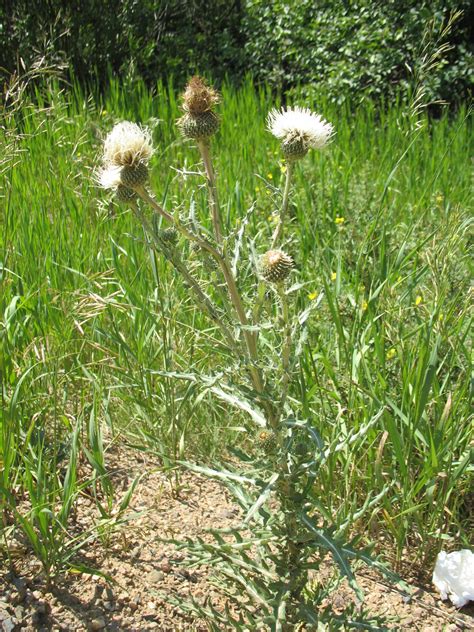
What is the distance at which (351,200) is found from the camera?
3844 mm

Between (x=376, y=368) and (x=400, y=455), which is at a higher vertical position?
(x=376, y=368)

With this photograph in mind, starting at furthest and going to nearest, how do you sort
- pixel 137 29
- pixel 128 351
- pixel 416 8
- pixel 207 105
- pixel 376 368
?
pixel 137 29 < pixel 416 8 < pixel 128 351 < pixel 376 368 < pixel 207 105

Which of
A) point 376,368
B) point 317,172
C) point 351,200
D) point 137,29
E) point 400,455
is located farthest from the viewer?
point 137,29

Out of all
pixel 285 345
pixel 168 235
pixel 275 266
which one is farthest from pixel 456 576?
pixel 168 235

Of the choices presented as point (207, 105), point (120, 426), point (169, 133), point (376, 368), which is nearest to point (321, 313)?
point (376, 368)

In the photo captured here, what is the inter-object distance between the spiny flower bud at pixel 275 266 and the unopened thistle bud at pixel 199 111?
0.31 m

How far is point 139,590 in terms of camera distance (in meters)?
2.11

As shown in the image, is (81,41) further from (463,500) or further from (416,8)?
(463,500)

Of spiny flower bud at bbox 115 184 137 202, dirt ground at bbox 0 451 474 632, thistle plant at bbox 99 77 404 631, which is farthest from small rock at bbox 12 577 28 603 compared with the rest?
spiny flower bud at bbox 115 184 137 202

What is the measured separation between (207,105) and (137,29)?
6.63 metres

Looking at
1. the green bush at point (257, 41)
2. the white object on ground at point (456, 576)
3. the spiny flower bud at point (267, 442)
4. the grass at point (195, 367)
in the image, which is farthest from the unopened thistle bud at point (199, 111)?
the green bush at point (257, 41)

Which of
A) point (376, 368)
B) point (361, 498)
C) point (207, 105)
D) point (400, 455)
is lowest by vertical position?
point (361, 498)

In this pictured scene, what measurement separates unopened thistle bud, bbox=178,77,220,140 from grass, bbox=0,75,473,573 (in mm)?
102

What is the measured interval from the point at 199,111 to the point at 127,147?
0.68 ft
